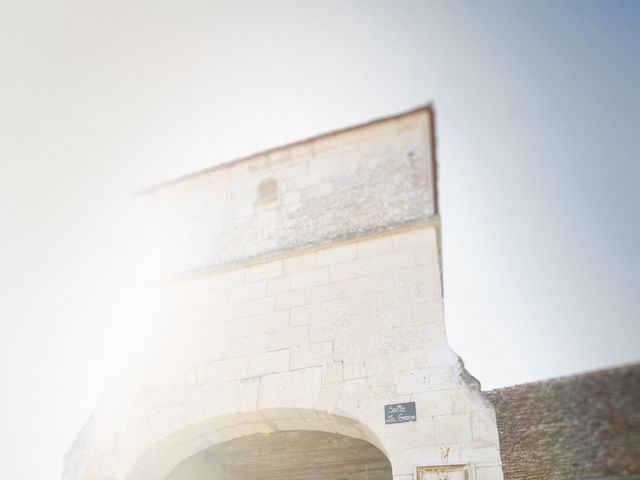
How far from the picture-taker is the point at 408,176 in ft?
19.5

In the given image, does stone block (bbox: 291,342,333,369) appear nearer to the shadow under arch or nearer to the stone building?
the stone building

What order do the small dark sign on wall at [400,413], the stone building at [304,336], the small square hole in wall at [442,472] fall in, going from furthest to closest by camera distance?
the stone building at [304,336]
the small dark sign on wall at [400,413]
the small square hole in wall at [442,472]

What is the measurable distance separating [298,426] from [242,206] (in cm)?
260

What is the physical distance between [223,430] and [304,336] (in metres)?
1.15

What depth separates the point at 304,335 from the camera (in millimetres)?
5188

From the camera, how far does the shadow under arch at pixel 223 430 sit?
4875 millimetres

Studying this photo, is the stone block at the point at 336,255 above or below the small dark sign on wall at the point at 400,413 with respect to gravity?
above

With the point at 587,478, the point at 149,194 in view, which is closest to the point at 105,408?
the point at 149,194

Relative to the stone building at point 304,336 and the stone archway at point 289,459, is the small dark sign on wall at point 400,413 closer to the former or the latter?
the stone building at point 304,336

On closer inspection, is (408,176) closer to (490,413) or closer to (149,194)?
(490,413)

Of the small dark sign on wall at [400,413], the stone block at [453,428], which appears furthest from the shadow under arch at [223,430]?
the stone block at [453,428]

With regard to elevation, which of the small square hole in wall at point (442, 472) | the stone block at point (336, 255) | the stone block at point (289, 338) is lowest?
the small square hole in wall at point (442, 472)

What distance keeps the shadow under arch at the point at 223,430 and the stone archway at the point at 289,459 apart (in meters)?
0.40

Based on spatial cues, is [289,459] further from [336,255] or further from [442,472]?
[442,472]
